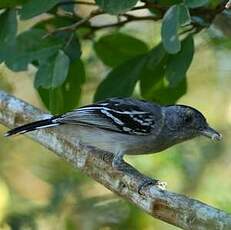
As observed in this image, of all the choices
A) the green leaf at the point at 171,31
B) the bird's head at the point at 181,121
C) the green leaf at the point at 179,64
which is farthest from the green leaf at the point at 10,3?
the bird's head at the point at 181,121

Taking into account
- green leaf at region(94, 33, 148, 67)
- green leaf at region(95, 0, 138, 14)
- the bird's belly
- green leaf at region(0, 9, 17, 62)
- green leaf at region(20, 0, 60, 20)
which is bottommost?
the bird's belly

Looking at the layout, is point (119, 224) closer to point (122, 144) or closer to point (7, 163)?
point (122, 144)

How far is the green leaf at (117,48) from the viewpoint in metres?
5.00

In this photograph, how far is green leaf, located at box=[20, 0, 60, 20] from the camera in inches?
166

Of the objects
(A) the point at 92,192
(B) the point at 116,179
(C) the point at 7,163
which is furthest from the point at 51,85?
(C) the point at 7,163

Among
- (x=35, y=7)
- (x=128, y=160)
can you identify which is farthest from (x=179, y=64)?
(x=128, y=160)

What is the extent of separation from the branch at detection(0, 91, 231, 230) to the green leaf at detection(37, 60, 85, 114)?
0.45 ft

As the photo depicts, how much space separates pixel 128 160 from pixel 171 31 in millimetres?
2116

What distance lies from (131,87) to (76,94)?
33cm

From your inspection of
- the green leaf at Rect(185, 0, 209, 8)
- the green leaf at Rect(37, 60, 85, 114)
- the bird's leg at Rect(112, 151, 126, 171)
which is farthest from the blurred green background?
the green leaf at Rect(185, 0, 209, 8)

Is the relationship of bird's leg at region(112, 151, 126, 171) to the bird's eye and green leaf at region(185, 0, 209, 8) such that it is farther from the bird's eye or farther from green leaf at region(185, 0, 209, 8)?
green leaf at region(185, 0, 209, 8)

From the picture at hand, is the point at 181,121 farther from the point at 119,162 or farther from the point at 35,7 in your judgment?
the point at 35,7

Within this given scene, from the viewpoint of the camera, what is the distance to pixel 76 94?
16.1 feet

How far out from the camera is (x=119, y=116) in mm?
4922
